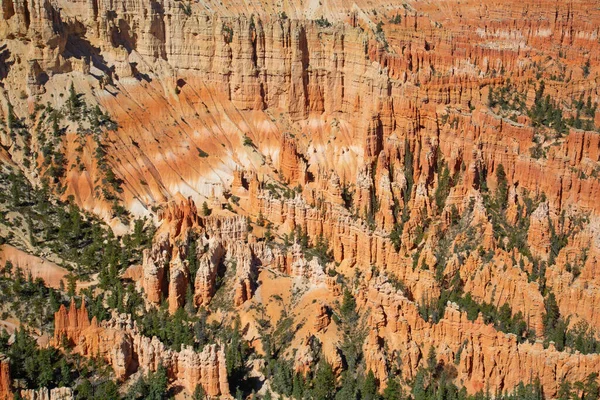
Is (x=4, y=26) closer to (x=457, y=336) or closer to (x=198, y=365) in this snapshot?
(x=198, y=365)

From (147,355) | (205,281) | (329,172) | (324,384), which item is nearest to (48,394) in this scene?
(147,355)

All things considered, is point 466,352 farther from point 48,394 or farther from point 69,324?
point 48,394

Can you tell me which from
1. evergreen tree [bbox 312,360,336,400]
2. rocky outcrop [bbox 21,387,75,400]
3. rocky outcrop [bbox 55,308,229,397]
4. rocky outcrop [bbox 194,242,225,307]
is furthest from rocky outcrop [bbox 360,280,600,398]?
rocky outcrop [bbox 21,387,75,400]

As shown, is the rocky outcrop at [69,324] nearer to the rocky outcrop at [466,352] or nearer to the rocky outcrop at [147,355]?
the rocky outcrop at [147,355]

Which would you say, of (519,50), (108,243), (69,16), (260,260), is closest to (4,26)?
(69,16)

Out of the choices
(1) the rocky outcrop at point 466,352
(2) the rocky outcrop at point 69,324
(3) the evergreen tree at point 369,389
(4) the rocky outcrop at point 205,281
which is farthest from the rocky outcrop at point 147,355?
(1) the rocky outcrop at point 466,352

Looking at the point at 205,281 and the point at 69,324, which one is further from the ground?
the point at 205,281

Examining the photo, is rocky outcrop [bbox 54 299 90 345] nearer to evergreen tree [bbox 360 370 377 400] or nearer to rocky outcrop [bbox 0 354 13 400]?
rocky outcrop [bbox 0 354 13 400]

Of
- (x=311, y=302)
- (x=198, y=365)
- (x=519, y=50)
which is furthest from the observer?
(x=519, y=50)

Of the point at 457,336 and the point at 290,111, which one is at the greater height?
the point at 290,111

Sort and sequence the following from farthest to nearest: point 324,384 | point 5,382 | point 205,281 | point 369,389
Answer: point 205,281, point 324,384, point 369,389, point 5,382

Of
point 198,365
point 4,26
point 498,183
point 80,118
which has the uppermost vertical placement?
point 4,26
